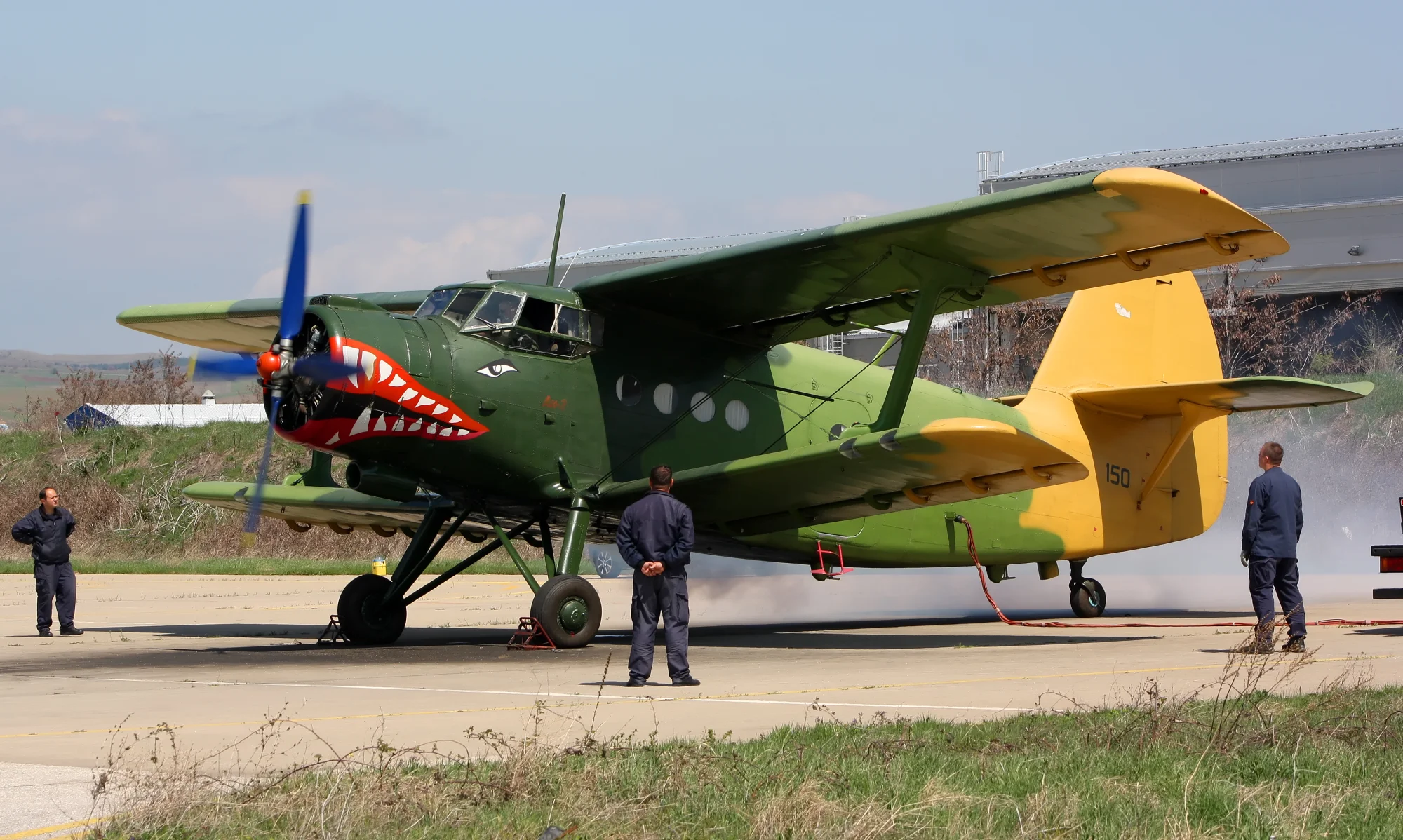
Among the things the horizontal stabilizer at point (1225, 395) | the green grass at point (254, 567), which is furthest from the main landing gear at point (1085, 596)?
the green grass at point (254, 567)

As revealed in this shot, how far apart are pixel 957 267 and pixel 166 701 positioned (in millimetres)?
8322

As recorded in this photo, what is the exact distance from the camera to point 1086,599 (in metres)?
19.0

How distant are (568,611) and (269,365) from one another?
11.6ft

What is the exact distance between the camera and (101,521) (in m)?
43.3

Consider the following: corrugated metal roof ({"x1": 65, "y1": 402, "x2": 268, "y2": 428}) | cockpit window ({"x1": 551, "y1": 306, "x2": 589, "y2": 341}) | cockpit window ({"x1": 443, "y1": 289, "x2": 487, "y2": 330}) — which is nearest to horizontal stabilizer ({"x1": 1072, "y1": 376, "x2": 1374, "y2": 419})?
cockpit window ({"x1": 551, "y1": 306, "x2": 589, "y2": 341})

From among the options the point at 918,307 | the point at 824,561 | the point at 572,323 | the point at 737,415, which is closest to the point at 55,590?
the point at 572,323

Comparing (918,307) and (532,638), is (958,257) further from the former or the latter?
(532,638)

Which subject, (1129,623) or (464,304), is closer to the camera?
(464,304)

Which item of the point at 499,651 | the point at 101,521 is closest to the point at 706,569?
the point at 499,651

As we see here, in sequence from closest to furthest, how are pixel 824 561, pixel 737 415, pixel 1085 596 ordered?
pixel 737 415 < pixel 824 561 < pixel 1085 596

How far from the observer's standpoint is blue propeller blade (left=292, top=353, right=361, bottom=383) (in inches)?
483

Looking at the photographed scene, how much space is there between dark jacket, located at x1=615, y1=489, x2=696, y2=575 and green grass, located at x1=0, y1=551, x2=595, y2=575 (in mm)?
21372

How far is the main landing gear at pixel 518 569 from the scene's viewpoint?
12938mm

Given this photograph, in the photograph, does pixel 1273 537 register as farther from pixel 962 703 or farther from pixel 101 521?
pixel 101 521
